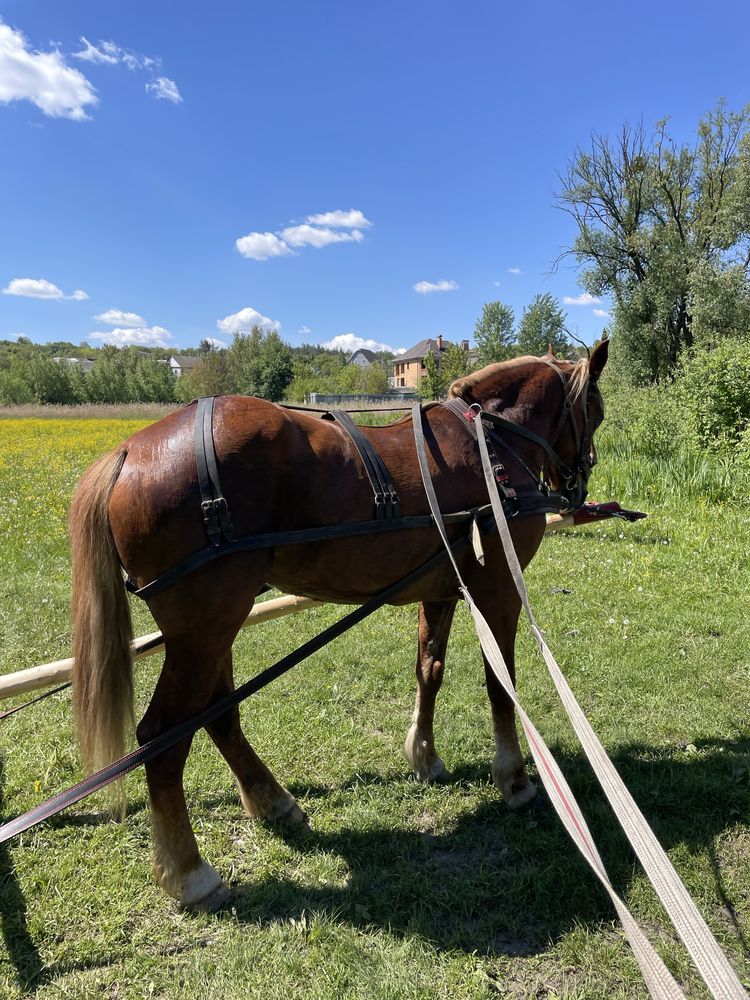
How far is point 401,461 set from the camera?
2.41m

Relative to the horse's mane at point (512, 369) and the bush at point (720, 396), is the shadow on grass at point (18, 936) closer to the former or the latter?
the horse's mane at point (512, 369)

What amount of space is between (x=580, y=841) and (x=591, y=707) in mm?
2696

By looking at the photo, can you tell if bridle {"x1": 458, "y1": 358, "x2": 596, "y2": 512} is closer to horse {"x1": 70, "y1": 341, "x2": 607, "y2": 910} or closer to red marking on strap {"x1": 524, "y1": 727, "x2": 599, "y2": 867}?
horse {"x1": 70, "y1": 341, "x2": 607, "y2": 910}

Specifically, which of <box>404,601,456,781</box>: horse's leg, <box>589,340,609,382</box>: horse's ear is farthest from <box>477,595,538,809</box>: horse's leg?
<box>589,340,609,382</box>: horse's ear

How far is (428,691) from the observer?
3135 millimetres

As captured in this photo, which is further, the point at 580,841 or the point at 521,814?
→ the point at 521,814

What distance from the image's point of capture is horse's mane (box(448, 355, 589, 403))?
2883mm

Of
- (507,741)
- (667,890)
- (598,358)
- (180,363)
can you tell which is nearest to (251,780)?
(507,741)

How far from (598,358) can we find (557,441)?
483mm

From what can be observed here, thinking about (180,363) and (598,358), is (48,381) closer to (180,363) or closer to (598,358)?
(180,363)

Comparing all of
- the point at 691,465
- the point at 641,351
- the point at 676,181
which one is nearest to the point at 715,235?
the point at 676,181

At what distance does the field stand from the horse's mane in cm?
211

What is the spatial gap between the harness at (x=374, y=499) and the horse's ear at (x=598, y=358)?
1.66ft

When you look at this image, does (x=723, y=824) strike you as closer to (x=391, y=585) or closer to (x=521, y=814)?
(x=521, y=814)
